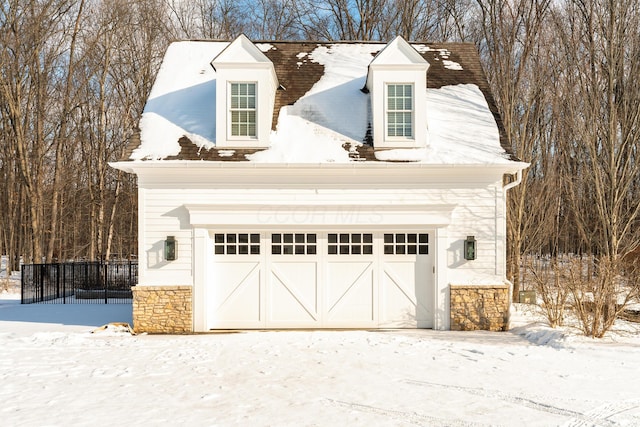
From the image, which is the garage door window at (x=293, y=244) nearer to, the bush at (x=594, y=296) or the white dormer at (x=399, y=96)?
the white dormer at (x=399, y=96)

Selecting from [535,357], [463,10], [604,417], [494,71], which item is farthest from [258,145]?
[463,10]

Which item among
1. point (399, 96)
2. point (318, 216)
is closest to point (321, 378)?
point (318, 216)

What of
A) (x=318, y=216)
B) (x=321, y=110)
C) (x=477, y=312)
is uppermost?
(x=321, y=110)

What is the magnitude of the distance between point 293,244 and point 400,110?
3.84 m

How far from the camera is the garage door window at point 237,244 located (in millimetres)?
11539

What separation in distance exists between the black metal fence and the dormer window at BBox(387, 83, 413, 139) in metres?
10.7

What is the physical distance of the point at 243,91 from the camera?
11805 millimetres

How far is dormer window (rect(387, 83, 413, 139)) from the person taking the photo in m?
11.8

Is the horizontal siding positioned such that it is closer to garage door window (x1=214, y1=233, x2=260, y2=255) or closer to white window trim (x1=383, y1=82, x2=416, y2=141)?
garage door window (x1=214, y1=233, x2=260, y2=255)

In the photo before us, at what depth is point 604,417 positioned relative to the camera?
5.88 m

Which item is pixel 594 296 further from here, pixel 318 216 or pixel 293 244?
pixel 293 244

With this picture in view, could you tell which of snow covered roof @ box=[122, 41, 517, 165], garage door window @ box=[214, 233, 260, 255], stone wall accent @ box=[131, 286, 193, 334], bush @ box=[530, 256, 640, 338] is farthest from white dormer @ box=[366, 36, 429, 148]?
stone wall accent @ box=[131, 286, 193, 334]

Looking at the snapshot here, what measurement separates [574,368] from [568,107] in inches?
286

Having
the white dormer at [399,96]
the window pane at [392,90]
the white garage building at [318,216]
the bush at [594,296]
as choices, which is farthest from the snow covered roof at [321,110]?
the bush at [594,296]
